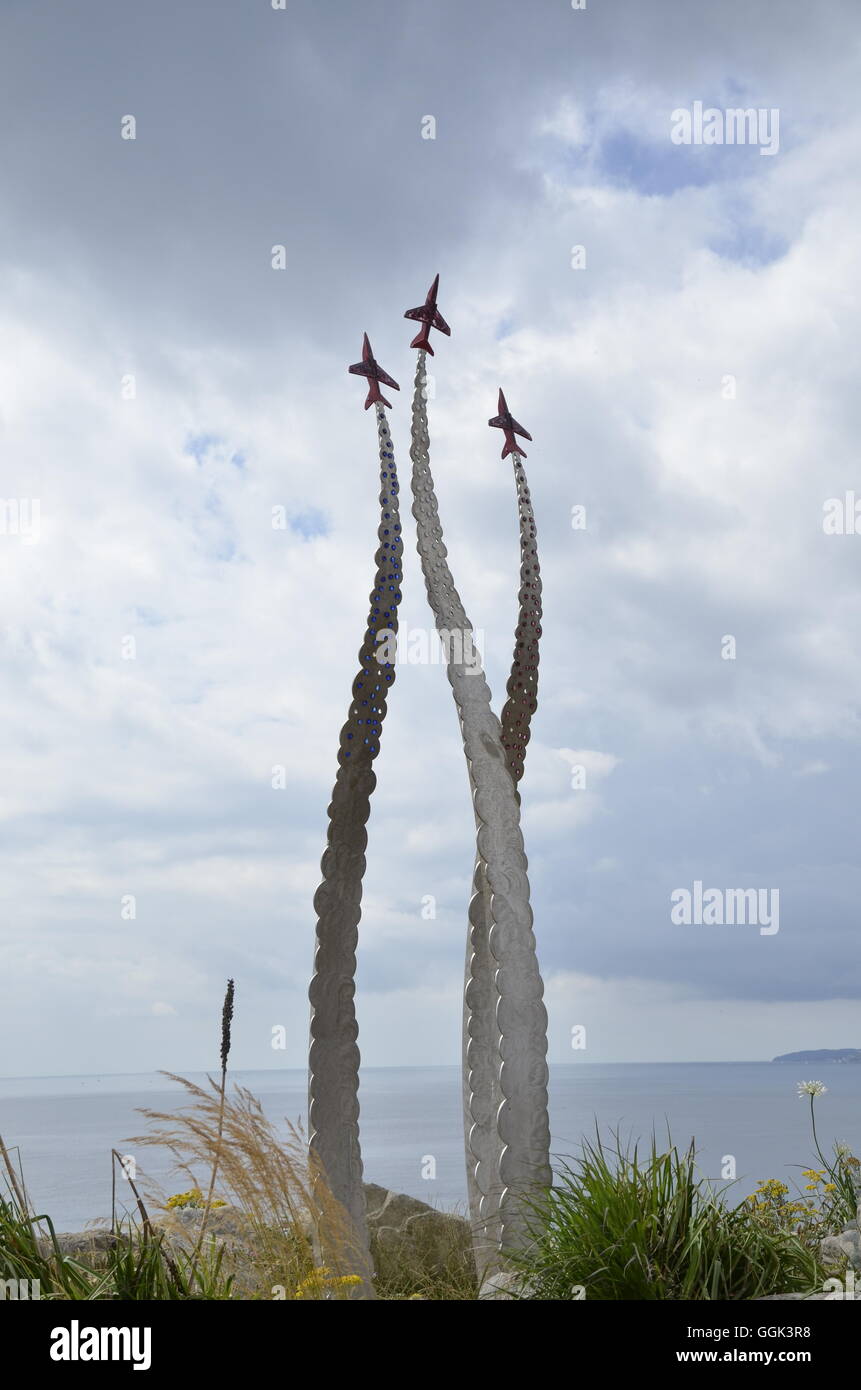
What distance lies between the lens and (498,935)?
5.99 meters

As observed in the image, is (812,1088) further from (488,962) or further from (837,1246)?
(488,962)

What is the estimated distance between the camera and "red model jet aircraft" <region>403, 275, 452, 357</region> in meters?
7.22

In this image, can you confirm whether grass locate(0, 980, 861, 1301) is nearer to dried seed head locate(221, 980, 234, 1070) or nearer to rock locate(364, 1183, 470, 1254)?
dried seed head locate(221, 980, 234, 1070)

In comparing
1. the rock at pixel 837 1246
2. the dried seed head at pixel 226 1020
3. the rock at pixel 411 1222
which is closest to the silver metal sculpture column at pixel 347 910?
the rock at pixel 411 1222

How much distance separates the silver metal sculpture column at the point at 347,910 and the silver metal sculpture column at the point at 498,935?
1.17 ft

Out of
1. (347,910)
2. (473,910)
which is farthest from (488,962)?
(347,910)

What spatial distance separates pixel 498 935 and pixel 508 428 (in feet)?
11.1

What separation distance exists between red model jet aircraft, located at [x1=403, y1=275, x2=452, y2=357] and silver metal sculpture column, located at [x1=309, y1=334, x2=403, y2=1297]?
122 cm

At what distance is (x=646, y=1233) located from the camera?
156 inches

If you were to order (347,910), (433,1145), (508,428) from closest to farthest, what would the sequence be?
(347,910) → (508,428) → (433,1145)

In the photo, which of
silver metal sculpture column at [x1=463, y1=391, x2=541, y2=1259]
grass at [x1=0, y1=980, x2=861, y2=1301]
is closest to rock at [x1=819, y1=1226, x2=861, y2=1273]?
grass at [x1=0, y1=980, x2=861, y2=1301]

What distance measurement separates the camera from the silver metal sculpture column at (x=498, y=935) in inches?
223
